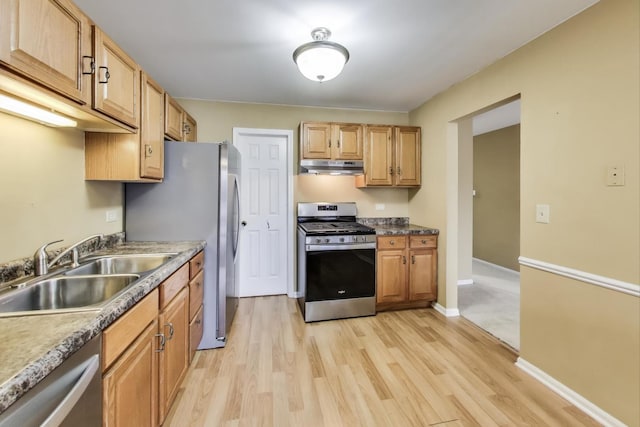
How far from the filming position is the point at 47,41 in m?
1.07

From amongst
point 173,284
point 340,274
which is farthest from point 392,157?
point 173,284

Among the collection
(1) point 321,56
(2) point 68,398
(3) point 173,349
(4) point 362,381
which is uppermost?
(1) point 321,56

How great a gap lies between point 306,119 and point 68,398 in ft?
11.0

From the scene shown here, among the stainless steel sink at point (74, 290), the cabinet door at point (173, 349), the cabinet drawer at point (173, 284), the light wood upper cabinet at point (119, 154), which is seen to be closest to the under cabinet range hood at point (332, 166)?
the light wood upper cabinet at point (119, 154)

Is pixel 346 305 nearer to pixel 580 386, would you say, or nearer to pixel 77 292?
pixel 580 386

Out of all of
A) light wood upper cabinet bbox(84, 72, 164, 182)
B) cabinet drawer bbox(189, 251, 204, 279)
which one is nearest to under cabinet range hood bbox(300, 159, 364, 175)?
cabinet drawer bbox(189, 251, 204, 279)

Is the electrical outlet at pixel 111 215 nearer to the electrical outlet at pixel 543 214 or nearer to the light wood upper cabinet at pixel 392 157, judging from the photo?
the light wood upper cabinet at pixel 392 157

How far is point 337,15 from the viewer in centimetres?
178

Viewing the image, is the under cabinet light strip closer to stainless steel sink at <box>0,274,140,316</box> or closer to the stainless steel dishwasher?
stainless steel sink at <box>0,274,140,316</box>

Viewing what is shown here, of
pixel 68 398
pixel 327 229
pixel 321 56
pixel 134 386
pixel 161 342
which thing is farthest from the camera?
pixel 327 229

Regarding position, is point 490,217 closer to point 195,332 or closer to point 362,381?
point 362,381

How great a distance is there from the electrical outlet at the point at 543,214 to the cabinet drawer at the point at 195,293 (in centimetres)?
258

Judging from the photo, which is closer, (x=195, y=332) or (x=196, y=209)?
(x=195, y=332)

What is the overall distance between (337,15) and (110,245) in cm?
232
